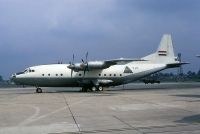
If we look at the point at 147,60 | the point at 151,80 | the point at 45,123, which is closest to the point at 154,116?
the point at 45,123

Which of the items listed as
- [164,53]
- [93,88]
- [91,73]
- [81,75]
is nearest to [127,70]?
[91,73]

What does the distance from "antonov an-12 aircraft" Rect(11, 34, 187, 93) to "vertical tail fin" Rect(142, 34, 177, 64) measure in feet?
0.93

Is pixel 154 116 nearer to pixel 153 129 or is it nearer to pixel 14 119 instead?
pixel 153 129

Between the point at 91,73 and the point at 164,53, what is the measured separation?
36.3ft

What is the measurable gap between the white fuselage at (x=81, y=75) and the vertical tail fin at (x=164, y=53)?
1.06 m

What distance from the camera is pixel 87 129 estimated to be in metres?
12.1

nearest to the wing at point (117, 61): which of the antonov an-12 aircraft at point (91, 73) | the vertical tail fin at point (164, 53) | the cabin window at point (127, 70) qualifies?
the antonov an-12 aircraft at point (91, 73)

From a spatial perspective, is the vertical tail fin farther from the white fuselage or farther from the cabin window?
the cabin window

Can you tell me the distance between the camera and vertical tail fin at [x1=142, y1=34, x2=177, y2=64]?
157 feet

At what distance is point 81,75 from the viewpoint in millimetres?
44031

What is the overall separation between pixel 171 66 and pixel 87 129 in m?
37.1

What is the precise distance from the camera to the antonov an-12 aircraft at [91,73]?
1678 inches

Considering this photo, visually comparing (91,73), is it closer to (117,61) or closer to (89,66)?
(89,66)

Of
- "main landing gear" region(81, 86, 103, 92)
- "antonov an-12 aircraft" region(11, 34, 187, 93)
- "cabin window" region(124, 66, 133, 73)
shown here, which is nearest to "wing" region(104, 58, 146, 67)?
Answer: "antonov an-12 aircraft" region(11, 34, 187, 93)
